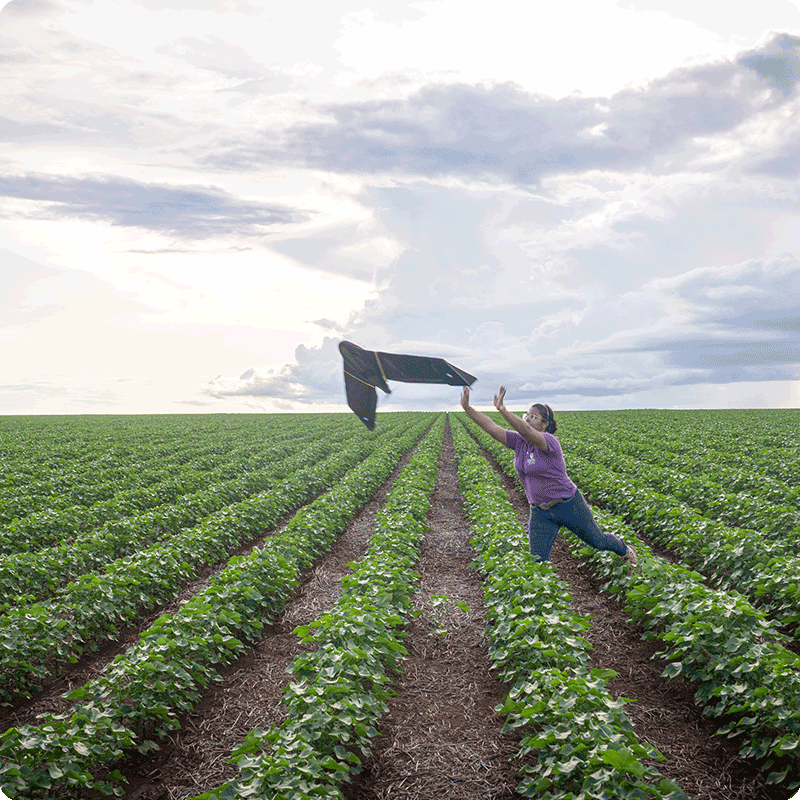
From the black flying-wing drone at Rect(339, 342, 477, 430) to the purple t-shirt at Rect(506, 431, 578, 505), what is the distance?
4.35 ft

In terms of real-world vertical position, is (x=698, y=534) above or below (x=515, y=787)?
above

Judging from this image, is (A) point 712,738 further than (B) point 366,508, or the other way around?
(B) point 366,508

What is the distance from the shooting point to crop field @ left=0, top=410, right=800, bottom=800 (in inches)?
166

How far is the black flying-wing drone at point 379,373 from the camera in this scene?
6141 mm

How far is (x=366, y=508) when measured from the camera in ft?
48.8

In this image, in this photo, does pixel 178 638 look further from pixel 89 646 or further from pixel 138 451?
pixel 138 451

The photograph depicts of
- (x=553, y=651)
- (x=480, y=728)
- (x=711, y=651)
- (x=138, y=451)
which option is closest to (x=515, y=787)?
(x=480, y=728)

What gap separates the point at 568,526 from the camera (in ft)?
23.4

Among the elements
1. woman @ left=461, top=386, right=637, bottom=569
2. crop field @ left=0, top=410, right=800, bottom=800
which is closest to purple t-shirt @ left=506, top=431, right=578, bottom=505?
woman @ left=461, top=386, right=637, bottom=569

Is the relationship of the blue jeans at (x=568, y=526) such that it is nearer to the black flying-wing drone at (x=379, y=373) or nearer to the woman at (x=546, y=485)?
the woman at (x=546, y=485)

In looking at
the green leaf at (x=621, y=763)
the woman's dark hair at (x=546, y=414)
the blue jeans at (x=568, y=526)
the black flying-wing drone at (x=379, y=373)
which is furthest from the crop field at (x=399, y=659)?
the black flying-wing drone at (x=379, y=373)

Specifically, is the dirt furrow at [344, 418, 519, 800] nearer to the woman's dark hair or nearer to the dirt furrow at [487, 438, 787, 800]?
the dirt furrow at [487, 438, 787, 800]

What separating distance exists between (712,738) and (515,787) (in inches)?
82.6

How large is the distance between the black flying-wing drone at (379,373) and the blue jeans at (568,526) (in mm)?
2176
